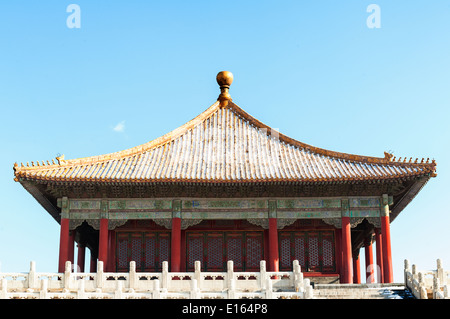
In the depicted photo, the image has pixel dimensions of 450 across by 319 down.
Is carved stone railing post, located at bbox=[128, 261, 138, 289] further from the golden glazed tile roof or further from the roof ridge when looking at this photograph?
the roof ridge

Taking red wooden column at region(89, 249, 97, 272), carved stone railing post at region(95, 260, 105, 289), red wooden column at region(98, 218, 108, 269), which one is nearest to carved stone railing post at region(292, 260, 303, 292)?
carved stone railing post at region(95, 260, 105, 289)

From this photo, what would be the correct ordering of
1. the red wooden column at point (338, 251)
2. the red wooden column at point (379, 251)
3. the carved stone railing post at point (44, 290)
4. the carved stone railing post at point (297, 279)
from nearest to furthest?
1. the carved stone railing post at point (44, 290)
2. the carved stone railing post at point (297, 279)
3. the red wooden column at point (338, 251)
4. the red wooden column at point (379, 251)

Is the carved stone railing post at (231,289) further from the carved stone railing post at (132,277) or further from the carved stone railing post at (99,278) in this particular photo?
the carved stone railing post at (99,278)

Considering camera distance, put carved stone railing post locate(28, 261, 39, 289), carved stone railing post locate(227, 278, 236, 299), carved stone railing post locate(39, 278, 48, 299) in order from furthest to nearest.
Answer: carved stone railing post locate(28, 261, 39, 289) → carved stone railing post locate(39, 278, 48, 299) → carved stone railing post locate(227, 278, 236, 299)

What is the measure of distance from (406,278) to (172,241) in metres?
9.39

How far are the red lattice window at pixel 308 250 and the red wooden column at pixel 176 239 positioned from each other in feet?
14.1

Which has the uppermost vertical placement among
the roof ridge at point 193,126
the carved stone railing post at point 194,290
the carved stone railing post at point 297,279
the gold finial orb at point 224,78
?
the gold finial orb at point 224,78

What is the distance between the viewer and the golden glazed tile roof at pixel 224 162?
30.0m

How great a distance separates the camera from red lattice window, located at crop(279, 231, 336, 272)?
103 ft

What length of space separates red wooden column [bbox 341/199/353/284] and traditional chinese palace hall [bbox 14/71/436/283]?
40 millimetres

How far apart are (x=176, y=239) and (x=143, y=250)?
1.90 metres

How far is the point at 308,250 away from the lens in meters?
31.6

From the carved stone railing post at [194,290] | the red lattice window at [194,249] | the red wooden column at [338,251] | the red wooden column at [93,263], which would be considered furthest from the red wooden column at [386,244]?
the red wooden column at [93,263]
